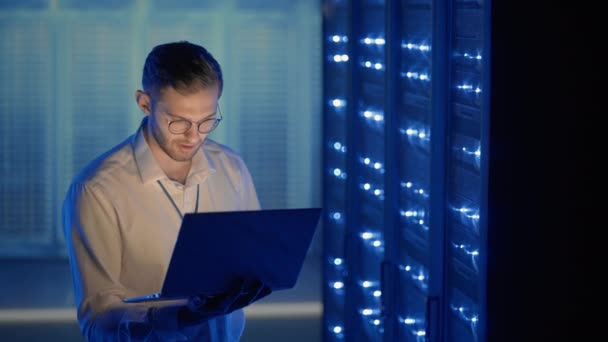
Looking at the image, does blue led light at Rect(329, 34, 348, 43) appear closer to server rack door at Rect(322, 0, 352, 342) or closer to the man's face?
server rack door at Rect(322, 0, 352, 342)

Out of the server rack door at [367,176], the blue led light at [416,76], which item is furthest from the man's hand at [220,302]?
the server rack door at [367,176]

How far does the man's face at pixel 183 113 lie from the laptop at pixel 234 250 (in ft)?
1.02

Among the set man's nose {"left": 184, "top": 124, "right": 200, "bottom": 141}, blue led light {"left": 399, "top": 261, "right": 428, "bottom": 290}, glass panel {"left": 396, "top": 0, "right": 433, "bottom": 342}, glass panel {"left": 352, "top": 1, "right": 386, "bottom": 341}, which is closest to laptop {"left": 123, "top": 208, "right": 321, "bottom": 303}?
man's nose {"left": 184, "top": 124, "right": 200, "bottom": 141}

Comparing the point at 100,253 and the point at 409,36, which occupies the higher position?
the point at 409,36

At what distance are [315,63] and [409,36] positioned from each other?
4.60 m

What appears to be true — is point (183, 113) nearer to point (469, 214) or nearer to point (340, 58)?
point (469, 214)

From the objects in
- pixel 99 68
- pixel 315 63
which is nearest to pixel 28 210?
pixel 99 68

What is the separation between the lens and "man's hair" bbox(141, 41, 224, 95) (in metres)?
2.26

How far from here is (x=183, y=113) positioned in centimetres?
227

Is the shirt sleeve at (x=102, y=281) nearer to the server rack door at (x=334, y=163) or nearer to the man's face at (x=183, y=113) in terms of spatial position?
the man's face at (x=183, y=113)

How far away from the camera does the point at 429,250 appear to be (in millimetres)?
2584

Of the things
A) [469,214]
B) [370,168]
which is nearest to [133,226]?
[469,214]

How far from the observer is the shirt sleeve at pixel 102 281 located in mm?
2184

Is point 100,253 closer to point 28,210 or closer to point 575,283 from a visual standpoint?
point 575,283
